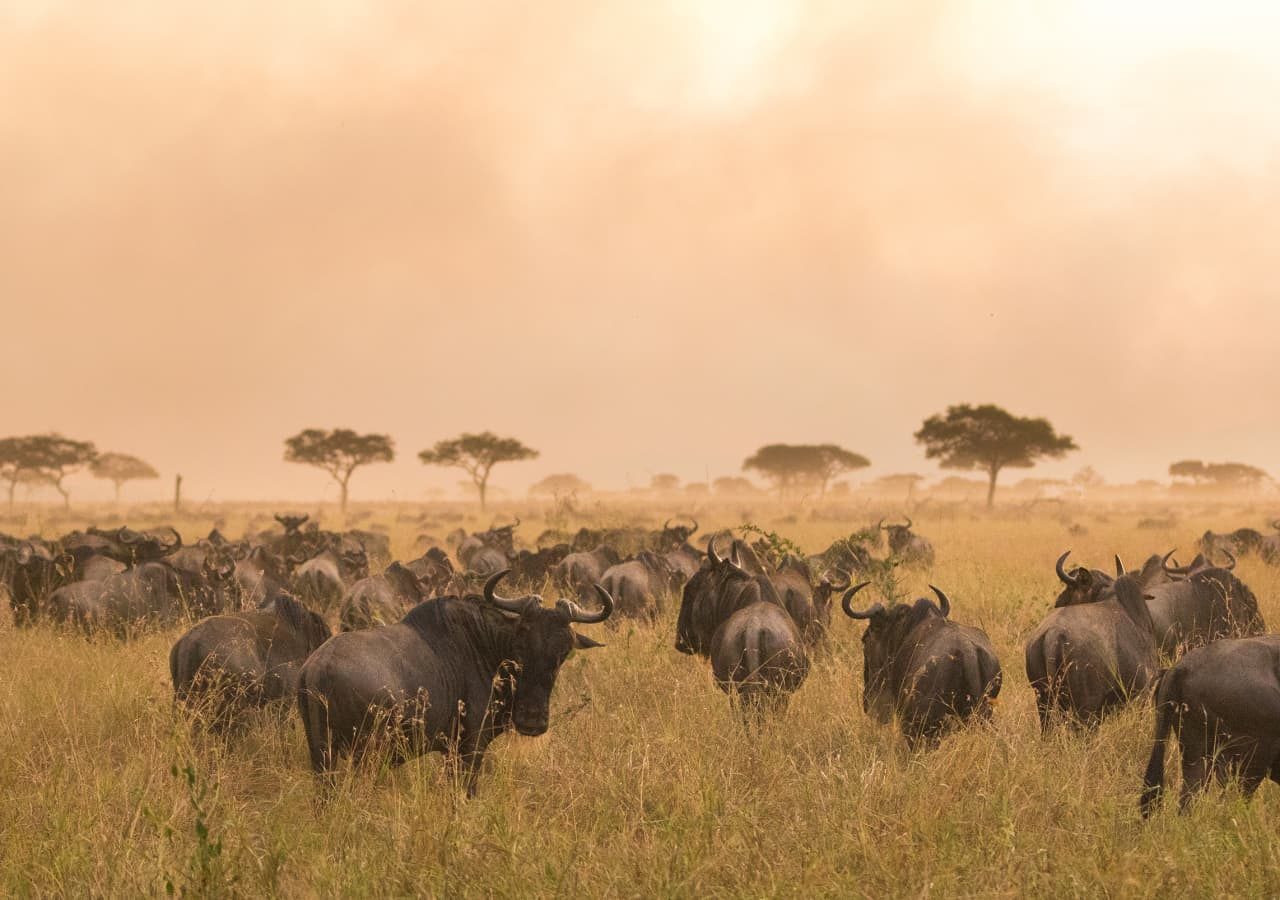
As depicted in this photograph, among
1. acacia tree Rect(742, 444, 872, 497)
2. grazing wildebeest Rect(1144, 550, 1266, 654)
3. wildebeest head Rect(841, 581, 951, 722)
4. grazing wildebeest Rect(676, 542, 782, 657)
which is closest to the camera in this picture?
wildebeest head Rect(841, 581, 951, 722)

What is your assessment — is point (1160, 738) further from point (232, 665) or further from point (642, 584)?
point (642, 584)

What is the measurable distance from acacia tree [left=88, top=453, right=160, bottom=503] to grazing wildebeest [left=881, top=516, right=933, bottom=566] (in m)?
96.0

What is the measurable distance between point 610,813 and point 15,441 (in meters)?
75.5

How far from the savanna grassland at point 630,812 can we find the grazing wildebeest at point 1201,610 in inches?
80.0

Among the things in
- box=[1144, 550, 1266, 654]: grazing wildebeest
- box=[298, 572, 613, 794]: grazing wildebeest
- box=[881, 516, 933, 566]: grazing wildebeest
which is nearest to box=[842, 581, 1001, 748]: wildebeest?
box=[298, 572, 613, 794]: grazing wildebeest

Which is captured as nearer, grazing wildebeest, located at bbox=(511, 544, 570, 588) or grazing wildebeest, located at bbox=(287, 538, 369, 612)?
grazing wildebeest, located at bbox=(287, 538, 369, 612)

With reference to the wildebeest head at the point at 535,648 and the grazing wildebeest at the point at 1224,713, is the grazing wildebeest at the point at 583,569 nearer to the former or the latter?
the wildebeest head at the point at 535,648

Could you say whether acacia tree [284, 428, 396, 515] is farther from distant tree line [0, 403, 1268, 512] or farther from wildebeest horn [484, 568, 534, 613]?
wildebeest horn [484, 568, 534, 613]

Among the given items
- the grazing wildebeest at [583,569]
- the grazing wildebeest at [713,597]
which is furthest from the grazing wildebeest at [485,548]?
the grazing wildebeest at [713,597]

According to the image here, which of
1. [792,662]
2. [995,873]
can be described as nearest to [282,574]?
[792,662]

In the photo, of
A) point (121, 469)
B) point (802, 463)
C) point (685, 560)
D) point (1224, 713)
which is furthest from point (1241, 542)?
point (121, 469)

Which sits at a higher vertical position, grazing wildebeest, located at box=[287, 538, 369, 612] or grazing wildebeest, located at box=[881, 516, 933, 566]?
grazing wildebeest, located at box=[881, 516, 933, 566]

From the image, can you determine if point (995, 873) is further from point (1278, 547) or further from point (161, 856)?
point (1278, 547)

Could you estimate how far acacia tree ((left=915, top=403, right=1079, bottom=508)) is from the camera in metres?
57.1
